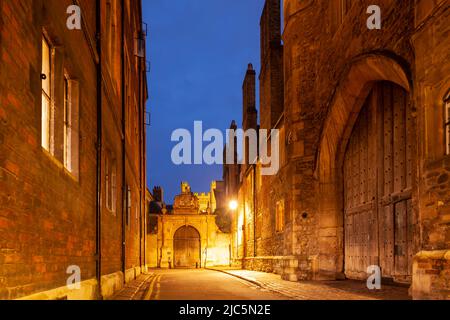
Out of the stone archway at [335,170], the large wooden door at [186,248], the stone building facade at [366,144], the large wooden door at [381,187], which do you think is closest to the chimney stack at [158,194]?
the large wooden door at [186,248]

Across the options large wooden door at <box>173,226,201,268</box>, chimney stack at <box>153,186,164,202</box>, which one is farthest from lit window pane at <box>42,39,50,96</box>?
chimney stack at <box>153,186,164,202</box>

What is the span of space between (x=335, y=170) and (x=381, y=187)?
268cm

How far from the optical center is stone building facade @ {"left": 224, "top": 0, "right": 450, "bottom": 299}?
290 inches

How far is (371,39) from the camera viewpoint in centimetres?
1086

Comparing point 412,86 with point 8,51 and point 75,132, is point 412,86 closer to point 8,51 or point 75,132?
point 75,132

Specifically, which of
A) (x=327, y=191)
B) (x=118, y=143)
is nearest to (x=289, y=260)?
(x=327, y=191)

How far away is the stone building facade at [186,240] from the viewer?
3419 cm

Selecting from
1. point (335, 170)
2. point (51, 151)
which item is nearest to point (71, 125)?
point (51, 151)

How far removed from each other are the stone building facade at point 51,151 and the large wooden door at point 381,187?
5.92 metres

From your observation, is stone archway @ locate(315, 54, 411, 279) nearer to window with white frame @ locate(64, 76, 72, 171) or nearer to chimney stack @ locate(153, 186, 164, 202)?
Answer: window with white frame @ locate(64, 76, 72, 171)

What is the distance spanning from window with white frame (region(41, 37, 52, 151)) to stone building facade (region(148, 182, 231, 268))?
2915 cm

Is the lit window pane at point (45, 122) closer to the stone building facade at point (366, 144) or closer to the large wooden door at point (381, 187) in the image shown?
the stone building facade at point (366, 144)

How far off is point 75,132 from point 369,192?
7.91 metres
